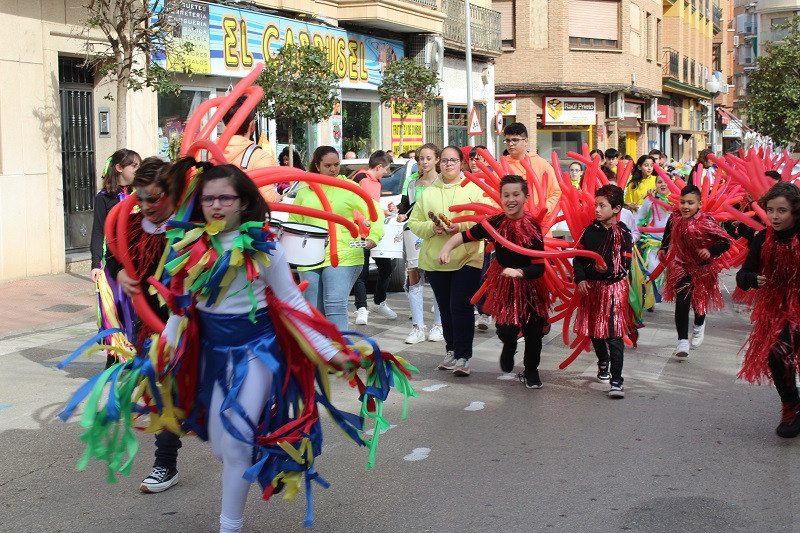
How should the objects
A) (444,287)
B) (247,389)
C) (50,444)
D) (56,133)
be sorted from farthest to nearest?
(56,133) < (444,287) < (50,444) < (247,389)

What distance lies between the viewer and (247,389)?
416 cm

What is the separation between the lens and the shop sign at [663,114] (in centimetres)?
A: 4772

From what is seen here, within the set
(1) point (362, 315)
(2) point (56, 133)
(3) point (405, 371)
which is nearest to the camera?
(3) point (405, 371)

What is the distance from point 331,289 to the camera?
7.96 metres

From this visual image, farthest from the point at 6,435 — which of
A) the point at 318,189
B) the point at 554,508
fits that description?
the point at 554,508

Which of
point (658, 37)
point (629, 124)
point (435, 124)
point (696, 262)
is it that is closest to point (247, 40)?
point (435, 124)

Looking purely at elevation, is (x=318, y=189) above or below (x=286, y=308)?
above

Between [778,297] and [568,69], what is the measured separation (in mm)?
34037

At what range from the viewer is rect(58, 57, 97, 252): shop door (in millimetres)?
15430

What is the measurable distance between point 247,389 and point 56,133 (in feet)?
38.7

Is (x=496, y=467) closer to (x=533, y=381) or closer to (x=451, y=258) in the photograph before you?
(x=533, y=381)

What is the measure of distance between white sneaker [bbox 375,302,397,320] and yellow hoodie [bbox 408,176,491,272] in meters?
2.94

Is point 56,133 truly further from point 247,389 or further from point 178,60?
point 247,389

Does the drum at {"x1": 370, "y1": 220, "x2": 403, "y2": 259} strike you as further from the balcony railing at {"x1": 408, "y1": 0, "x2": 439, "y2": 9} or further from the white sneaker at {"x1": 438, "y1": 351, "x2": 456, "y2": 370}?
the balcony railing at {"x1": 408, "y1": 0, "x2": 439, "y2": 9}
